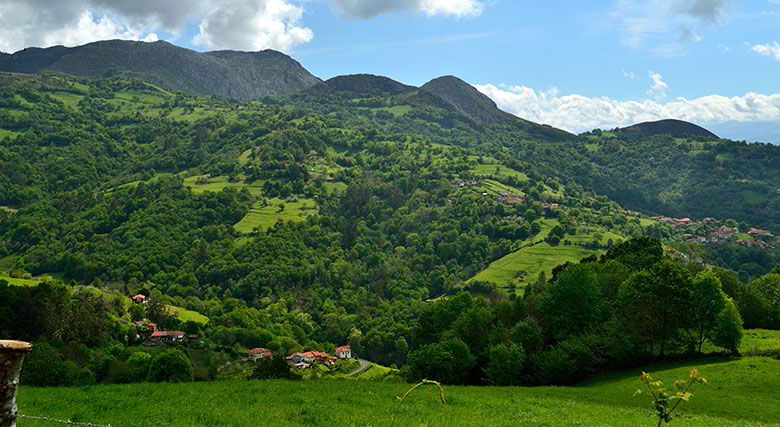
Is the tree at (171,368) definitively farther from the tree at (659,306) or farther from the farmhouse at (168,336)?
the farmhouse at (168,336)

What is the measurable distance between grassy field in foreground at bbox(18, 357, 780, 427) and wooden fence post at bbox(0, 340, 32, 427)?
49.7 ft

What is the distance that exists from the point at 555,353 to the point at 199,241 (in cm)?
17273

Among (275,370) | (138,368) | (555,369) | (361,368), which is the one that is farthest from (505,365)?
(361,368)

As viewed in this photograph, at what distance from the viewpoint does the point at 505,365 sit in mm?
50250

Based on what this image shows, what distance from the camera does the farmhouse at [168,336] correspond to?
10786 cm

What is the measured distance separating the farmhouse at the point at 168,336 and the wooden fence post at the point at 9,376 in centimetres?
11367

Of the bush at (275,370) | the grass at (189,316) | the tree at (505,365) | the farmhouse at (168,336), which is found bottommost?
the grass at (189,316)

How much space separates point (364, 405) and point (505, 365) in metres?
27.8

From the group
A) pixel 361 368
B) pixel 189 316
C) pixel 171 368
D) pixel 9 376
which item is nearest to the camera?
pixel 9 376

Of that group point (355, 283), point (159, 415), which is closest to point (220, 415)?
point (159, 415)

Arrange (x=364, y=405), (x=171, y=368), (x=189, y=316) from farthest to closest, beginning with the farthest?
(x=189, y=316), (x=171, y=368), (x=364, y=405)

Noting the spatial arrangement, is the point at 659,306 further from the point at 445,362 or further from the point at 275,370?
the point at 275,370

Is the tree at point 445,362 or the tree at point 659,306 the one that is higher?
the tree at point 659,306

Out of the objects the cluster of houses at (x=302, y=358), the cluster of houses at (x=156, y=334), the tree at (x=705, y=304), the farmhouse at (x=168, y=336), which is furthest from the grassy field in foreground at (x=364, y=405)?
the farmhouse at (x=168, y=336)
